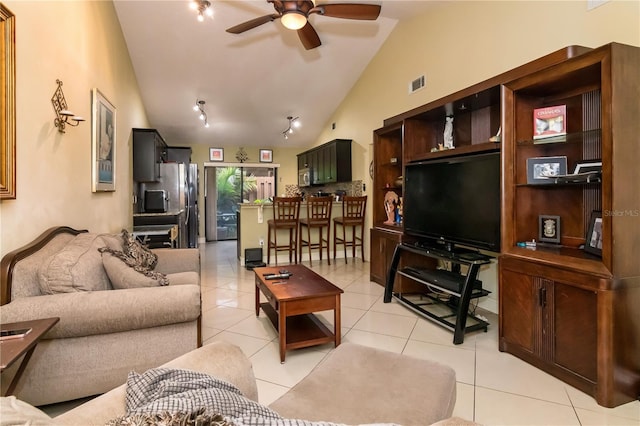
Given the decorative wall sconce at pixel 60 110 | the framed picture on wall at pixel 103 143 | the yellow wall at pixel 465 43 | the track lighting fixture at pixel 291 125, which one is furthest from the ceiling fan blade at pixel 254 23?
the track lighting fixture at pixel 291 125

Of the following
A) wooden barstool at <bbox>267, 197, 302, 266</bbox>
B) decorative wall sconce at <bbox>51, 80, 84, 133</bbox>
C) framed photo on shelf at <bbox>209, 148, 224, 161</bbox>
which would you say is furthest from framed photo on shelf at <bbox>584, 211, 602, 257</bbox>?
framed photo on shelf at <bbox>209, 148, 224, 161</bbox>

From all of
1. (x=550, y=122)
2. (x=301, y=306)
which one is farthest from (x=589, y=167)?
(x=301, y=306)

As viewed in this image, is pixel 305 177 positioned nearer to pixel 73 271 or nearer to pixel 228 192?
pixel 228 192

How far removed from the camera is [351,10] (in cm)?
323

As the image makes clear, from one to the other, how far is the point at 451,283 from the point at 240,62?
178 inches

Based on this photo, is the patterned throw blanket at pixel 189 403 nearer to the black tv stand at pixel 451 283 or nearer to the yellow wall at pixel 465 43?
the black tv stand at pixel 451 283

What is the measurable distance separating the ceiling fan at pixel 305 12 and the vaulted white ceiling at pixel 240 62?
0.40 m

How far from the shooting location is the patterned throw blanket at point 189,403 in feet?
1.97

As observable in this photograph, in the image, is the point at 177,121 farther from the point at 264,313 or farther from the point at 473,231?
the point at 473,231

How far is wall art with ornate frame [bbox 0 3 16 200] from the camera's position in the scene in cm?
169

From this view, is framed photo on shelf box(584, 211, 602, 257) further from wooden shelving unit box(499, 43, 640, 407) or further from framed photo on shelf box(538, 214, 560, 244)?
framed photo on shelf box(538, 214, 560, 244)

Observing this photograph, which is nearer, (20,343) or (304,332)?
(20,343)

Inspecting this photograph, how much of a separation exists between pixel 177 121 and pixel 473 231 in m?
6.49

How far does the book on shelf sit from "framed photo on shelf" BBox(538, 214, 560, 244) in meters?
0.62
